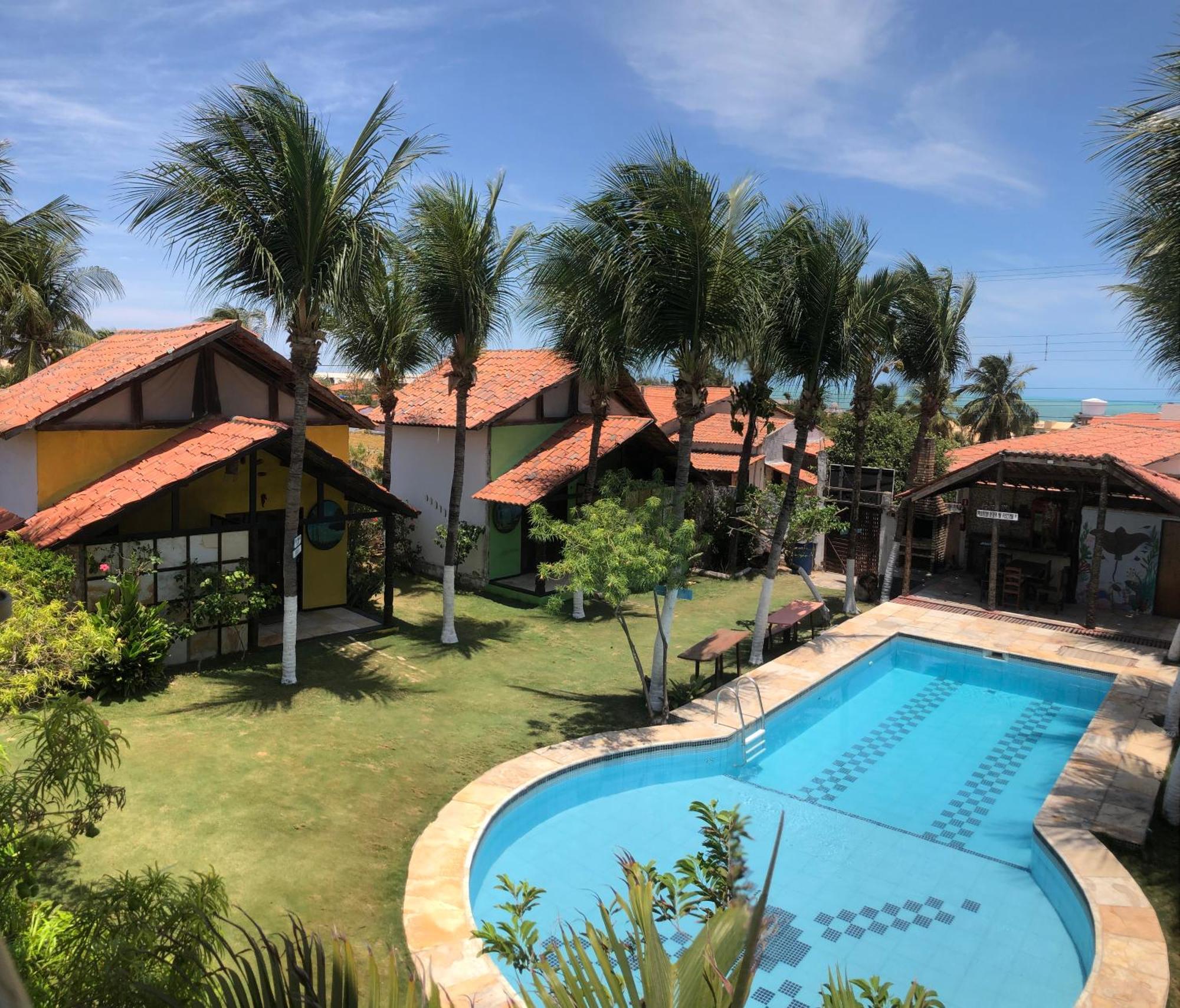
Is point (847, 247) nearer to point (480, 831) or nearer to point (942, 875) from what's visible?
point (942, 875)

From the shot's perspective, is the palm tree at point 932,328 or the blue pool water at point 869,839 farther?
the palm tree at point 932,328

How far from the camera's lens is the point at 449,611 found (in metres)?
16.8

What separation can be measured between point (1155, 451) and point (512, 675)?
17.8 meters

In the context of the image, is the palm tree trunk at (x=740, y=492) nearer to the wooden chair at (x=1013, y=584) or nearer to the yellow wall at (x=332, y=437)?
the wooden chair at (x=1013, y=584)

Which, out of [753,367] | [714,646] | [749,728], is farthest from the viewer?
[753,367]

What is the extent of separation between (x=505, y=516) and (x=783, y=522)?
8087 mm

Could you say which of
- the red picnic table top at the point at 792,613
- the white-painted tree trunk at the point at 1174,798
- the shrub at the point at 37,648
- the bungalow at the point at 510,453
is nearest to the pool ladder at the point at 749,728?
the red picnic table top at the point at 792,613

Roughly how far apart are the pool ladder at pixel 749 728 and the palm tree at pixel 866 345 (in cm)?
642

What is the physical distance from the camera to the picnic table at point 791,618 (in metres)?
17.3

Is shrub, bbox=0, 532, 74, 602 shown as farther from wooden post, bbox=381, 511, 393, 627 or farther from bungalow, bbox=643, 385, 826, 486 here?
bungalow, bbox=643, 385, 826, 486

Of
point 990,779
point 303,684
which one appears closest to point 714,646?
point 990,779

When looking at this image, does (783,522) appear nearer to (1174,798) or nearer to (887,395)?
(1174,798)

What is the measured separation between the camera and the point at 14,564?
29.5 ft

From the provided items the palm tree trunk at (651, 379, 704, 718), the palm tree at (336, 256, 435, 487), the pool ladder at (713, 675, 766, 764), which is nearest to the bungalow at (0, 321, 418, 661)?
the palm tree at (336, 256, 435, 487)
